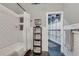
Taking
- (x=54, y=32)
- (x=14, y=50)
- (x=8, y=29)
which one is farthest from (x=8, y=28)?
(x=54, y=32)

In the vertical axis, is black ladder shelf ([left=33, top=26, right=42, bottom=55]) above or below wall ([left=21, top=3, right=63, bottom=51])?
below

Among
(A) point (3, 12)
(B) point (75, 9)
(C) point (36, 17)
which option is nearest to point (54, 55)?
(C) point (36, 17)

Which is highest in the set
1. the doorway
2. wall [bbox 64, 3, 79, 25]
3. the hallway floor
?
wall [bbox 64, 3, 79, 25]

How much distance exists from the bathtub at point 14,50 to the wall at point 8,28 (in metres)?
0.04

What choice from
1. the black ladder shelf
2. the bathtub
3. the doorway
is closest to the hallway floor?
the doorway

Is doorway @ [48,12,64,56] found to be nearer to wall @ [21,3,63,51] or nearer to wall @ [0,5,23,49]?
wall @ [21,3,63,51]

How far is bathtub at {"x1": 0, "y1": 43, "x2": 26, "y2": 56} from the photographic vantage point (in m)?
1.24

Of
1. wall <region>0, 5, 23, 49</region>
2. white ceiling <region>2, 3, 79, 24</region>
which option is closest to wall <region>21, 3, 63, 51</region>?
white ceiling <region>2, 3, 79, 24</region>

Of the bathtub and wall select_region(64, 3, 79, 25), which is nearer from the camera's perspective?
the bathtub

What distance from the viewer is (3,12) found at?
4.13 ft

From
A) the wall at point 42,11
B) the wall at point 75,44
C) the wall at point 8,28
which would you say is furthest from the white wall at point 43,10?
the wall at point 75,44

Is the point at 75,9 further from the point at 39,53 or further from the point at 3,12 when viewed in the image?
the point at 3,12

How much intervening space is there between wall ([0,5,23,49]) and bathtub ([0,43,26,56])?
0.04m

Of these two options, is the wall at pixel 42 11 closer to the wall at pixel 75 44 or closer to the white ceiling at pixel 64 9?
the white ceiling at pixel 64 9
